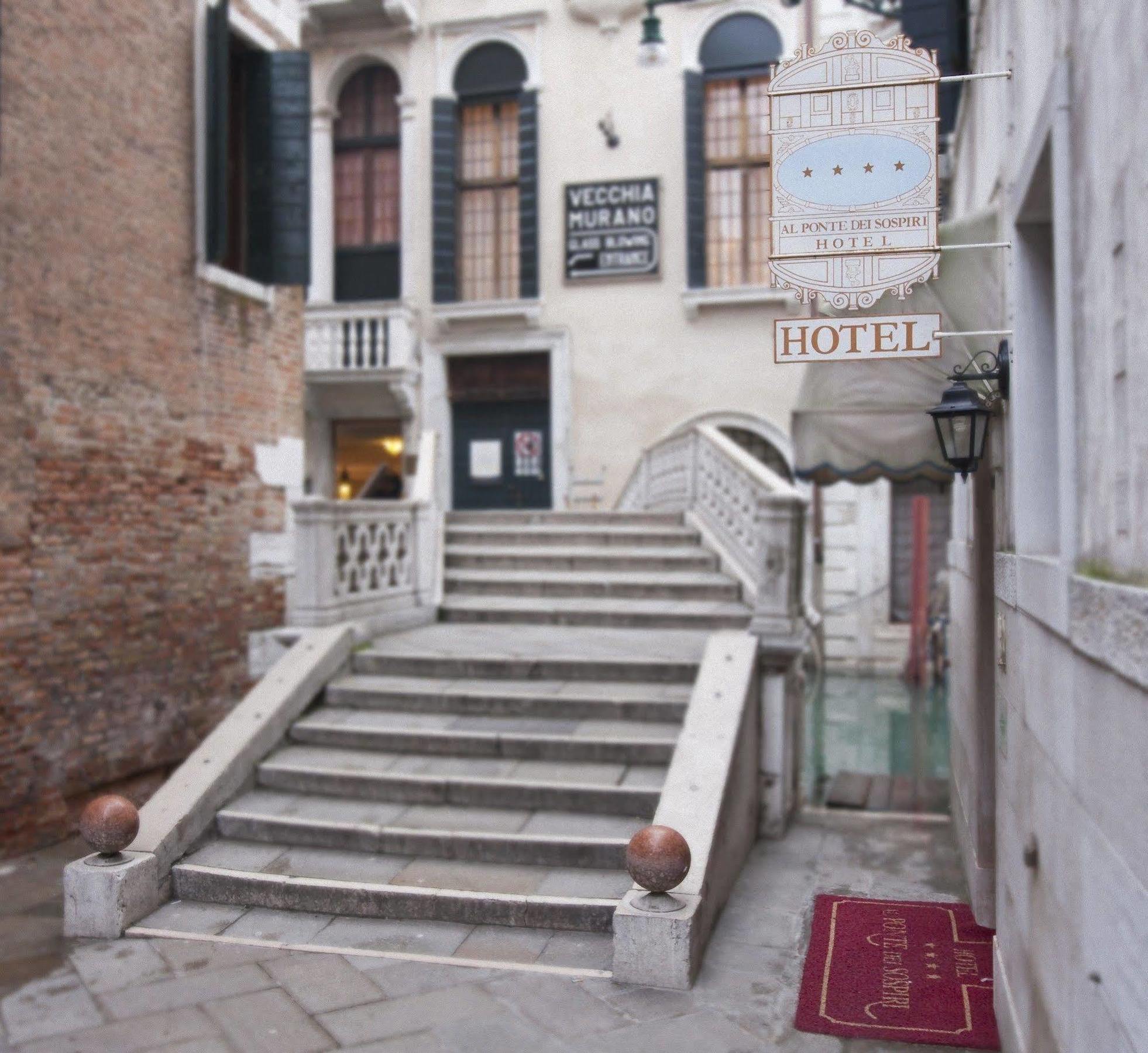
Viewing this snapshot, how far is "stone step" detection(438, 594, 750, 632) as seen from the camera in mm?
8883

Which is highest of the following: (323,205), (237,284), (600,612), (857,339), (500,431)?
(323,205)

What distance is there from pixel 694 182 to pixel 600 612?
29.1 ft

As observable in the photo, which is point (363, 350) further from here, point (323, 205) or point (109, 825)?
point (109, 825)

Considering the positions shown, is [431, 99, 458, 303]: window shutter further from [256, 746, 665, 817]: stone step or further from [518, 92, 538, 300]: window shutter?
[256, 746, 665, 817]: stone step

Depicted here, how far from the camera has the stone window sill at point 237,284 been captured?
967 cm

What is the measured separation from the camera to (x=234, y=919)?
224 inches

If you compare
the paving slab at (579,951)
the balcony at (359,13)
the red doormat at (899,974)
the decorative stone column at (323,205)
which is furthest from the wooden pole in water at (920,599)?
the paving slab at (579,951)

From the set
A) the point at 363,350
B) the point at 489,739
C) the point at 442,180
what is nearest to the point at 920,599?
the point at 363,350

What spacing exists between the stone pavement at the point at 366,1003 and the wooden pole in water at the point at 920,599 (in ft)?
35.5

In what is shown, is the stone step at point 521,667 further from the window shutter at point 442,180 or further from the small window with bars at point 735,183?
the small window with bars at point 735,183

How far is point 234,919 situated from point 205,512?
15.9 ft

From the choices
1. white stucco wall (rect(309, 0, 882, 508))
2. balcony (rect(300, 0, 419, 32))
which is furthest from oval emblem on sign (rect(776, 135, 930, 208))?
balcony (rect(300, 0, 419, 32))

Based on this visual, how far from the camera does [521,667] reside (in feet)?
26.0

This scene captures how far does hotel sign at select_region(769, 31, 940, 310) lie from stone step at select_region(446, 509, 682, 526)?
6837 millimetres
